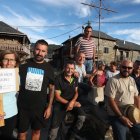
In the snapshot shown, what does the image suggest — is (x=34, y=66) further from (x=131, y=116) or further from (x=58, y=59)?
(x=58, y=59)

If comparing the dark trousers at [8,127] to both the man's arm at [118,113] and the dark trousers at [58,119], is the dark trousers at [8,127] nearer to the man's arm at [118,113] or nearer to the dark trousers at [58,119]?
the dark trousers at [58,119]

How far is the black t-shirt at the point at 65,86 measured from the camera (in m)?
5.09

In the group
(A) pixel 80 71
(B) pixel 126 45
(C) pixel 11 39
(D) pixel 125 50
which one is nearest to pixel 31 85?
(A) pixel 80 71

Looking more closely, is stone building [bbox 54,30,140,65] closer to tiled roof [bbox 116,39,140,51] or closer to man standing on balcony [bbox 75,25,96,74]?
tiled roof [bbox 116,39,140,51]

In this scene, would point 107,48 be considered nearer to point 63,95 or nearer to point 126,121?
→ point 63,95

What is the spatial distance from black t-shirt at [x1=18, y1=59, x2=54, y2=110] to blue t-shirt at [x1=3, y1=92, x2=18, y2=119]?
231 millimetres

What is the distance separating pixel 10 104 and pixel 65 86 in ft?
4.97

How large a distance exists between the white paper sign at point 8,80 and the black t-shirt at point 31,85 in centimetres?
22

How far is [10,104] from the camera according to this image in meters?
3.89

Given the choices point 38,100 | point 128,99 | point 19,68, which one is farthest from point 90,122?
point 19,68

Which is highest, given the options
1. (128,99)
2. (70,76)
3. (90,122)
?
(70,76)

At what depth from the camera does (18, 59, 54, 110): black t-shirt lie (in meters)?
4.20

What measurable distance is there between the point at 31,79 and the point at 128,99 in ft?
6.78

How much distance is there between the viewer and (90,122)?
6.02m
